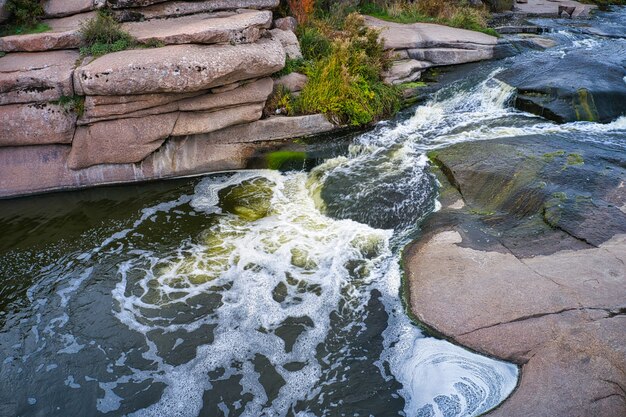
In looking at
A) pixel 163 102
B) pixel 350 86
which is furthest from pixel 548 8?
pixel 163 102

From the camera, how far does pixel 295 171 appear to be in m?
11.0

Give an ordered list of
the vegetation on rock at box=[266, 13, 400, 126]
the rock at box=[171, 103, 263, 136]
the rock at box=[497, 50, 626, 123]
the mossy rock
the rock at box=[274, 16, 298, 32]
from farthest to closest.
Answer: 1. the rock at box=[274, 16, 298, 32]
2. the vegetation on rock at box=[266, 13, 400, 126]
3. the rock at box=[497, 50, 626, 123]
4. the rock at box=[171, 103, 263, 136]
5. the mossy rock

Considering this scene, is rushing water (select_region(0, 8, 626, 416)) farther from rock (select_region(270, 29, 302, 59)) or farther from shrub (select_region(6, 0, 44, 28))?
shrub (select_region(6, 0, 44, 28))

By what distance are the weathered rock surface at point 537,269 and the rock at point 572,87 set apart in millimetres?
1618

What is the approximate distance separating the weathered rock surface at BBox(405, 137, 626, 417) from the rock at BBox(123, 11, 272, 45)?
16.9 ft

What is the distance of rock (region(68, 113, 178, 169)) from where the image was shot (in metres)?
10.2

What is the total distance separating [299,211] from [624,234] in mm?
5202

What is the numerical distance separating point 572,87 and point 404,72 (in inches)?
158

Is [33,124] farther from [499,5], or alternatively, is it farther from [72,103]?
[499,5]

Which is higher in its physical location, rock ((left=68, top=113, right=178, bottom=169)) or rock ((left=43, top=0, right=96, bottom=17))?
rock ((left=43, top=0, right=96, bottom=17))

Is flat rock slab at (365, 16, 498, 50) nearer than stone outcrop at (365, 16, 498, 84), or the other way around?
stone outcrop at (365, 16, 498, 84)

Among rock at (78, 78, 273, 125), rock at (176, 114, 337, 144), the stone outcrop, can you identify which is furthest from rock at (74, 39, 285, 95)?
the stone outcrop

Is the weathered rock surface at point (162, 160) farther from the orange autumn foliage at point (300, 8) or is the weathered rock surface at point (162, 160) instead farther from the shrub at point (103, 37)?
the orange autumn foliage at point (300, 8)

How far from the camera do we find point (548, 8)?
64.6 ft
